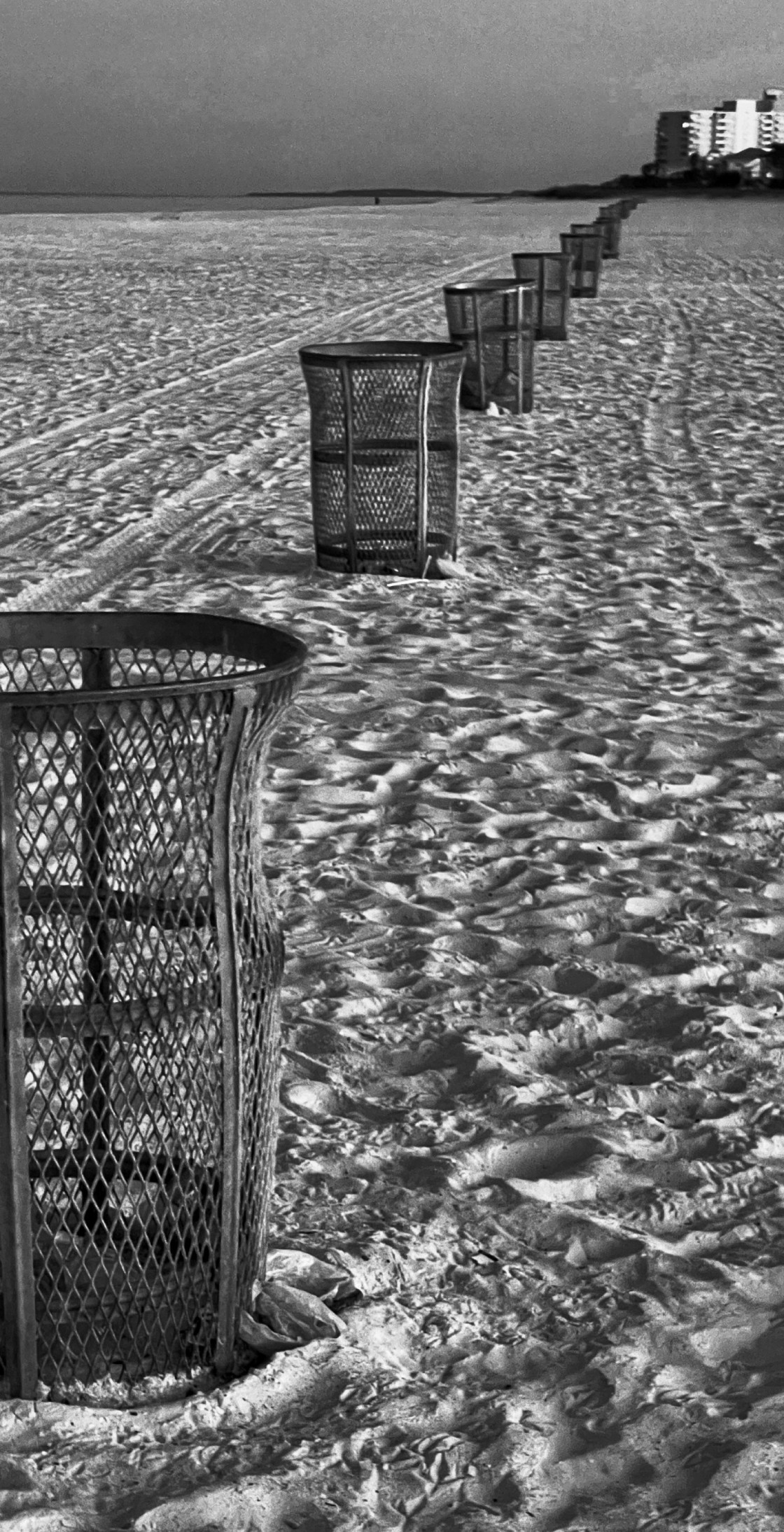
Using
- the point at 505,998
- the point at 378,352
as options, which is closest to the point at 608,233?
the point at 378,352

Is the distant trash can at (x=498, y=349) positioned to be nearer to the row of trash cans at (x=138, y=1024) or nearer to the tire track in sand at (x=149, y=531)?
the tire track in sand at (x=149, y=531)

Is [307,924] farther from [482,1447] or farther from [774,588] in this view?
[774,588]

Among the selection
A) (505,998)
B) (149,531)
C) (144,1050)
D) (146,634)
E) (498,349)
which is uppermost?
(146,634)

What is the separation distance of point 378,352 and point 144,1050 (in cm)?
613

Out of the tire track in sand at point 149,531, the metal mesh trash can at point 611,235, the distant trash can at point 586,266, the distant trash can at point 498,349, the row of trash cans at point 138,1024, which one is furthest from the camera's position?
the metal mesh trash can at point 611,235

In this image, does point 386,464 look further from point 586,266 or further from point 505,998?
point 586,266

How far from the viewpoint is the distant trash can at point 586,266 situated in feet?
73.6

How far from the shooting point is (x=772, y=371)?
1506cm

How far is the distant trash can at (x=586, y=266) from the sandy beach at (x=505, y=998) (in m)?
12.3

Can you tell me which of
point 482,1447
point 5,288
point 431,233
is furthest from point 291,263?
point 482,1447

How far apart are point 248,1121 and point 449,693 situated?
138 inches

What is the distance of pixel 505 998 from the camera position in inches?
153

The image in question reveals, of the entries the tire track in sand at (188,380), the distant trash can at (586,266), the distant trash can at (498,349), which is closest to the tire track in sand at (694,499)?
the distant trash can at (498,349)

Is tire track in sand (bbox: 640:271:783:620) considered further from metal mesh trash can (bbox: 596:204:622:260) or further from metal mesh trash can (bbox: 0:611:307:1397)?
metal mesh trash can (bbox: 596:204:622:260)
